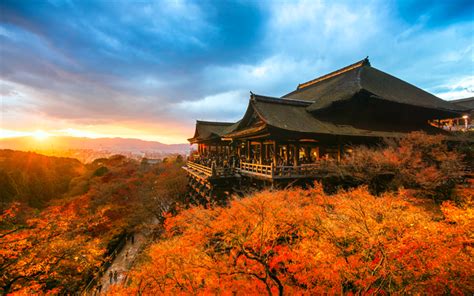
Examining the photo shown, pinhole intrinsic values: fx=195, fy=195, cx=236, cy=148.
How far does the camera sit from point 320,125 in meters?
15.9

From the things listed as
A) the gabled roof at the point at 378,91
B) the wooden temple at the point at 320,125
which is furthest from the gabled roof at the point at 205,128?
→ the gabled roof at the point at 378,91

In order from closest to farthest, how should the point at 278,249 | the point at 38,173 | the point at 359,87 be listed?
1. the point at 278,249
2. the point at 359,87
3. the point at 38,173

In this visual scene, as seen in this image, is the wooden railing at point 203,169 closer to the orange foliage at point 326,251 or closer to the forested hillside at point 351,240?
the forested hillside at point 351,240

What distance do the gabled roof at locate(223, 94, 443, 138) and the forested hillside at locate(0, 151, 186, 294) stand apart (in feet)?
46.5

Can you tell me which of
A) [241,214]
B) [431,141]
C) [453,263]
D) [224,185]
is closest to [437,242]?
[453,263]

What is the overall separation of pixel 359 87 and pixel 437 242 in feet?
45.5

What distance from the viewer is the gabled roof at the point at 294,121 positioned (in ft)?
47.0

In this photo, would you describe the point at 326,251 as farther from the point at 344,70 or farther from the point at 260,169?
the point at 344,70

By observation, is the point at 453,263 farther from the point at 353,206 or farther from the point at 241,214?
the point at 241,214

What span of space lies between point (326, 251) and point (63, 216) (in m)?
20.5

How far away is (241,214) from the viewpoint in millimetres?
10203

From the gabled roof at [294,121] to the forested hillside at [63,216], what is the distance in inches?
558

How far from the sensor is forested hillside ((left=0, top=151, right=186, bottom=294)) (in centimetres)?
1053

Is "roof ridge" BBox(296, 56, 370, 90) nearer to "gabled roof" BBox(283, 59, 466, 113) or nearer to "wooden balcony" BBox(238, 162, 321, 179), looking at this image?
"gabled roof" BBox(283, 59, 466, 113)
